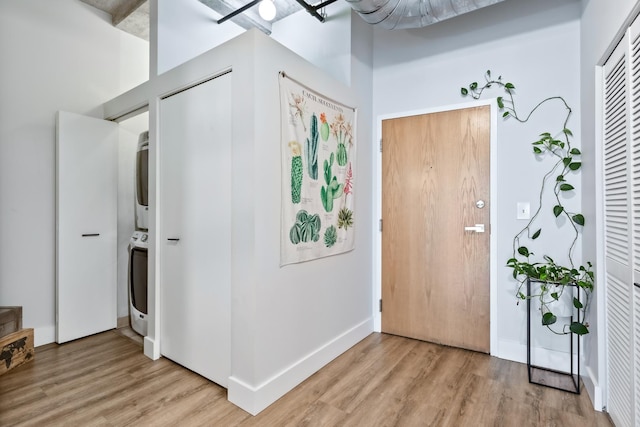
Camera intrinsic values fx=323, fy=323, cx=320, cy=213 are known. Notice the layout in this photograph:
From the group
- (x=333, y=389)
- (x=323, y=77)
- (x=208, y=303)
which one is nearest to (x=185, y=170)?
(x=208, y=303)

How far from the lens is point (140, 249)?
9.80 feet

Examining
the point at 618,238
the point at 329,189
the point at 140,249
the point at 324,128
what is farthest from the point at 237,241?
the point at 618,238

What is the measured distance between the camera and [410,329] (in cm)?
296

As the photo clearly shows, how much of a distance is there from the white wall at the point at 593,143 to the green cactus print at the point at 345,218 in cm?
160

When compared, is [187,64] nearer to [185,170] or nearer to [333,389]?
[185,170]

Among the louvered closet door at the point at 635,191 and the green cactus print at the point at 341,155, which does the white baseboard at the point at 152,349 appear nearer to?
the green cactus print at the point at 341,155

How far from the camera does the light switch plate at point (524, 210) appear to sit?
2.49 meters

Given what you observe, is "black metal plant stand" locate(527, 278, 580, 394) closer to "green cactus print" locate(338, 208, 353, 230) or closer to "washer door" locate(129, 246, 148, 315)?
"green cactus print" locate(338, 208, 353, 230)

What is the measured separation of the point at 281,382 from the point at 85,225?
2.33 metres

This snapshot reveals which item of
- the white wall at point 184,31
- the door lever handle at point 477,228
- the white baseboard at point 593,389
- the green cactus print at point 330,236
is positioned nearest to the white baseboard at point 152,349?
the green cactus print at point 330,236

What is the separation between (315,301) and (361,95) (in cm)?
188

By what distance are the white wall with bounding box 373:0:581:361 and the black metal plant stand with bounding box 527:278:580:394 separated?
6.1 inches

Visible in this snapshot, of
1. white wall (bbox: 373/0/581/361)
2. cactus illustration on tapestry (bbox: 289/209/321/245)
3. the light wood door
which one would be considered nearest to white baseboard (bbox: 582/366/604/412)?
white wall (bbox: 373/0/581/361)

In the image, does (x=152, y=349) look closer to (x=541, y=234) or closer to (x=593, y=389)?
(x=593, y=389)
